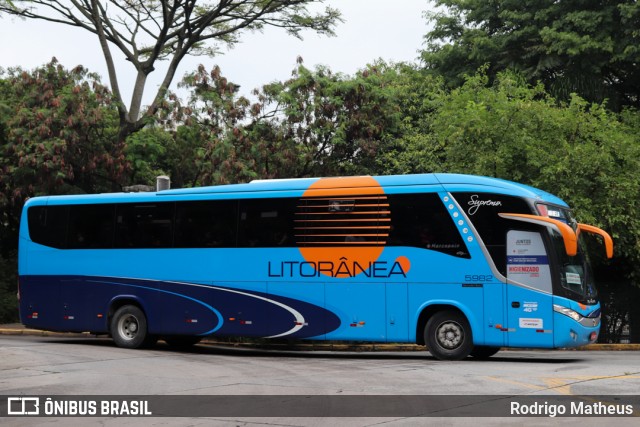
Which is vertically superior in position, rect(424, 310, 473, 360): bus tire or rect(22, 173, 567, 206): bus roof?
rect(22, 173, 567, 206): bus roof

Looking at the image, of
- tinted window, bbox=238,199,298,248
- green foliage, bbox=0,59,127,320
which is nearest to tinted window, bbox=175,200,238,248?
tinted window, bbox=238,199,298,248

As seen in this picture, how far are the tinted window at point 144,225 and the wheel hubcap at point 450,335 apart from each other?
20.8 ft

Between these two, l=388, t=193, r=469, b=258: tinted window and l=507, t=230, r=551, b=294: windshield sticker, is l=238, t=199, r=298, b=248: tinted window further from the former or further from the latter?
l=507, t=230, r=551, b=294: windshield sticker

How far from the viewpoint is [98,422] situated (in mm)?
9500

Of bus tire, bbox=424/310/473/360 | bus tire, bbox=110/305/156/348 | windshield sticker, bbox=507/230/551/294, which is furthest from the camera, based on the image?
bus tire, bbox=110/305/156/348

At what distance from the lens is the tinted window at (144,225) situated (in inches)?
780

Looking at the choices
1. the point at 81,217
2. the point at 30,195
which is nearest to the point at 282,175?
the point at 30,195

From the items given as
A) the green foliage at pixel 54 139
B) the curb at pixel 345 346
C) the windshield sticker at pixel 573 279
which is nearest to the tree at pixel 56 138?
the green foliage at pixel 54 139

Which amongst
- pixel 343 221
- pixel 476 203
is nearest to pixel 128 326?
pixel 343 221

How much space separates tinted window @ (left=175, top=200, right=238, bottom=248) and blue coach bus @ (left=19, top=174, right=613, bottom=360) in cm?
3

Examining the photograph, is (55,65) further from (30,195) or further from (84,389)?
(84,389)

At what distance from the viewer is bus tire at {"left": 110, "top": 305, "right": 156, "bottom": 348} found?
65.9 feet

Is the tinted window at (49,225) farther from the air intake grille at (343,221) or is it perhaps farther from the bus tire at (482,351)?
the bus tire at (482,351)

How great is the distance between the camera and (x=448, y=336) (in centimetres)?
1709
